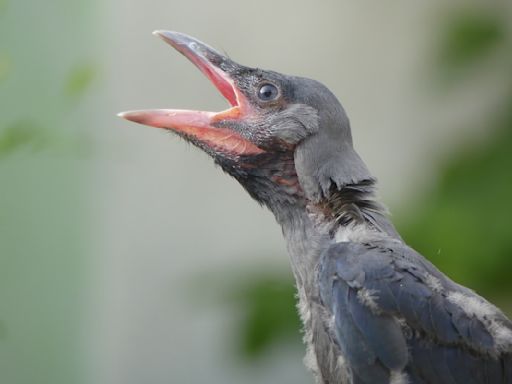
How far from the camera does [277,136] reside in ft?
7.59

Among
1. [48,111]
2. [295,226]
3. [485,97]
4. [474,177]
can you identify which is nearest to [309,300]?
[295,226]

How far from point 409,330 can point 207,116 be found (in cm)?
71

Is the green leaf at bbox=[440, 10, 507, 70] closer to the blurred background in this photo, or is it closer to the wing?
the blurred background

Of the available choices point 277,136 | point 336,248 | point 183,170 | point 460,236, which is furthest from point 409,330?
point 183,170

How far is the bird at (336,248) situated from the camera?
200 cm

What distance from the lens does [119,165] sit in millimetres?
4906

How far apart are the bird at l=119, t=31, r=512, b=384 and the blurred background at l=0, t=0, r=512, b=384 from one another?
5.77 feet

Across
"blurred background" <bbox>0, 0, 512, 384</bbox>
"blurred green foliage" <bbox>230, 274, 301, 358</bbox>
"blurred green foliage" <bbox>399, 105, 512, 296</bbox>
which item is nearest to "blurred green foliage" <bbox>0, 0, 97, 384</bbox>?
"blurred background" <bbox>0, 0, 512, 384</bbox>

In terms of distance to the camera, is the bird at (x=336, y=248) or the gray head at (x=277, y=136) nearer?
the bird at (x=336, y=248)

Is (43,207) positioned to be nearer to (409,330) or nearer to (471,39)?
(471,39)

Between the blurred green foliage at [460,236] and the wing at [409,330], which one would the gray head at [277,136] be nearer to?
the wing at [409,330]

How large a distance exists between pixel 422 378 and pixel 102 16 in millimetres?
3181

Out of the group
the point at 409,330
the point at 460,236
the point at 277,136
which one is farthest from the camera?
the point at 460,236

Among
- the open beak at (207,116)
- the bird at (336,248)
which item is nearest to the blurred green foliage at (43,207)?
the open beak at (207,116)
